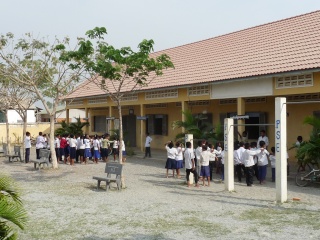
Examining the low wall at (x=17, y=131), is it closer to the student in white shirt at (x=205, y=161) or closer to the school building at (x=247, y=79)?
the school building at (x=247, y=79)

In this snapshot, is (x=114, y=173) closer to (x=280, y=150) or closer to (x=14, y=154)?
(x=280, y=150)

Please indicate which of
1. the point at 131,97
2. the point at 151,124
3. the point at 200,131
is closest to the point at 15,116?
the point at 151,124

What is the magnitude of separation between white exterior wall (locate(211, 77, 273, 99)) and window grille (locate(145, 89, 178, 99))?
2.61 metres

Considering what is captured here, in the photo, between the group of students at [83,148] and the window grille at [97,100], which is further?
the window grille at [97,100]

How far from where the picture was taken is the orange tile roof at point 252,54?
579 inches

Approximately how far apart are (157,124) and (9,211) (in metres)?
19.9

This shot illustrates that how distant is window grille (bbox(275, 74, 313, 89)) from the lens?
13.6 meters

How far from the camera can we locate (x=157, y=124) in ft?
80.1

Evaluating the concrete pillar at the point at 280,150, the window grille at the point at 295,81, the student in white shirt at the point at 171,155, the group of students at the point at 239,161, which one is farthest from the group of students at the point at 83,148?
the concrete pillar at the point at 280,150

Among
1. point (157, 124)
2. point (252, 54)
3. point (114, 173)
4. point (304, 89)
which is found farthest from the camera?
point (157, 124)

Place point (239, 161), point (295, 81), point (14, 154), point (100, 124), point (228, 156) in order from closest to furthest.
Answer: point (228, 156), point (239, 161), point (295, 81), point (14, 154), point (100, 124)

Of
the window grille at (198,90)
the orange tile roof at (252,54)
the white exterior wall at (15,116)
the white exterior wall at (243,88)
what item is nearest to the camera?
the orange tile roof at (252,54)

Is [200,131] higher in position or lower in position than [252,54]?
lower

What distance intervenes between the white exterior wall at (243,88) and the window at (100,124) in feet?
43.9
